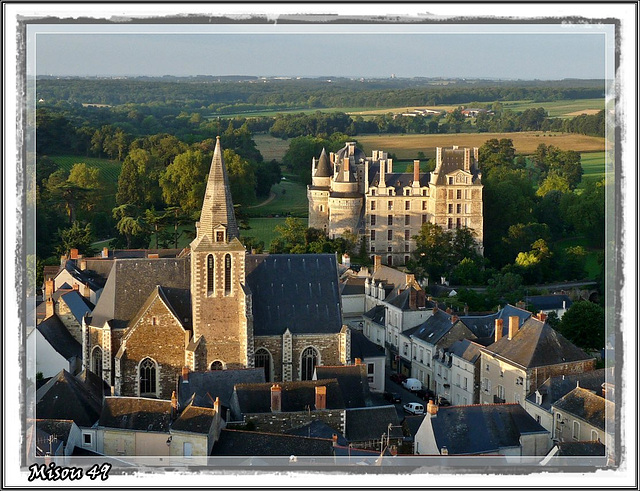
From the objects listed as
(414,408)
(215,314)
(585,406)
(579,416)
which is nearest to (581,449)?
(579,416)

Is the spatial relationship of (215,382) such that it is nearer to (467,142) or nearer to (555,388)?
(555,388)

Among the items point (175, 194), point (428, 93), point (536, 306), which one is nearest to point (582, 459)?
point (536, 306)

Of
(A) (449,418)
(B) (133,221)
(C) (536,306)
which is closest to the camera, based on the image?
(A) (449,418)

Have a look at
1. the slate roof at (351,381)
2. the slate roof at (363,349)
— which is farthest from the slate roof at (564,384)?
the slate roof at (363,349)

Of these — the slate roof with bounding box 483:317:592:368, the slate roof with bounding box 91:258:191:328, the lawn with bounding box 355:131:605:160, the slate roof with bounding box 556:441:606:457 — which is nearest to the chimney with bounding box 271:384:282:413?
the slate roof with bounding box 91:258:191:328

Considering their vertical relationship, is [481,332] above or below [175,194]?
below

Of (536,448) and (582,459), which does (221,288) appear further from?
(582,459)

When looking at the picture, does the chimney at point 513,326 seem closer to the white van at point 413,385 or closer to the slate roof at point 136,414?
the white van at point 413,385
